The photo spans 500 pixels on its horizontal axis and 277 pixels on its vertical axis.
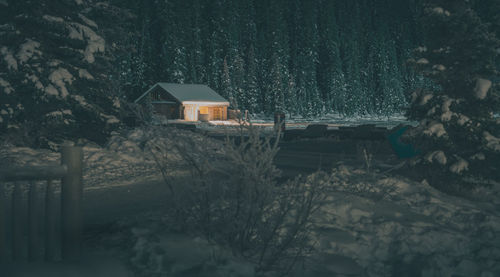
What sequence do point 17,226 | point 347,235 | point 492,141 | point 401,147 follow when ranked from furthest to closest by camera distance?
point 401,147
point 492,141
point 347,235
point 17,226

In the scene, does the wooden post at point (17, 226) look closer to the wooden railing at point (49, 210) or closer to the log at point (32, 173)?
the wooden railing at point (49, 210)

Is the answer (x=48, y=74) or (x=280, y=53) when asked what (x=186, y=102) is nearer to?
(x=280, y=53)

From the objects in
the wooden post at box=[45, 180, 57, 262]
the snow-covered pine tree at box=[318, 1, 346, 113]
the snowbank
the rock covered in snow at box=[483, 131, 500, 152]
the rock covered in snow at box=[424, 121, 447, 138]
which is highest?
the snow-covered pine tree at box=[318, 1, 346, 113]

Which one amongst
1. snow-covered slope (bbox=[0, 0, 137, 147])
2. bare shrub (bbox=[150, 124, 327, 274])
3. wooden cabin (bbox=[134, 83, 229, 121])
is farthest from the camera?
wooden cabin (bbox=[134, 83, 229, 121])

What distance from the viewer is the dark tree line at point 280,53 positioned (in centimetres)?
6869

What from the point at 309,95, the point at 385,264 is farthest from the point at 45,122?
the point at 309,95

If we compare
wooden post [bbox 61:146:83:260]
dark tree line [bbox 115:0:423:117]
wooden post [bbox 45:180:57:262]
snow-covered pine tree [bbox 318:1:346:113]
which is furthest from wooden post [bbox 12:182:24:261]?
snow-covered pine tree [bbox 318:1:346:113]

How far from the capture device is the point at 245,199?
428 centimetres

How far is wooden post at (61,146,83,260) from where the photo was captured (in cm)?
401

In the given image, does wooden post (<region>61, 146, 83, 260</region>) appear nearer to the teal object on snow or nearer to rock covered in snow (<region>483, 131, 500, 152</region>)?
rock covered in snow (<region>483, 131, 500, 152</region>)

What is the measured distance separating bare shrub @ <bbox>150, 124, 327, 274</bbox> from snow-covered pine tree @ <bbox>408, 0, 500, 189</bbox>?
5912 mm

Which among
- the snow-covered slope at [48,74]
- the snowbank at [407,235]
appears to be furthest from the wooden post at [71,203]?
the snow-covered slope at [48,74]

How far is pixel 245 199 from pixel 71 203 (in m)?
1.69

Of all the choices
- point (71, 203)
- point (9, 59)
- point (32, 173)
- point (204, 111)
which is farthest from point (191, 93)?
point (32, 173)
